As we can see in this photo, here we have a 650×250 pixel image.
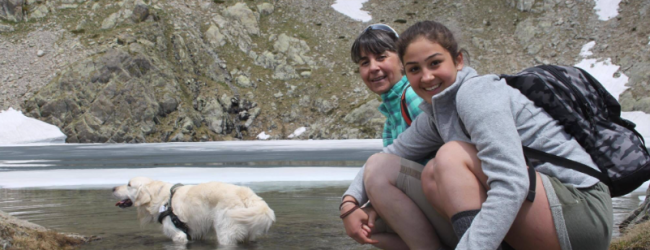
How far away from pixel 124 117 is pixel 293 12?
2409 centimetres

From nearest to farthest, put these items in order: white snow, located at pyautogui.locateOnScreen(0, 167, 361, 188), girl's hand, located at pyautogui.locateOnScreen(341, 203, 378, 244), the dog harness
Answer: girl's hand, located at pyautogui.locateOnScreen(341, 203, 378, 244) → the dog harness → white snow, located at pyautogui.locateOnScreen(0, 167, 361, 188)

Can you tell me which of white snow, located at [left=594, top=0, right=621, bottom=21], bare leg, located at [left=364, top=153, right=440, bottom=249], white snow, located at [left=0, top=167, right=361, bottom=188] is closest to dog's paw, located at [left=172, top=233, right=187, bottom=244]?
bare leg, located at [left=364, top=153, right=440, bottom=249]

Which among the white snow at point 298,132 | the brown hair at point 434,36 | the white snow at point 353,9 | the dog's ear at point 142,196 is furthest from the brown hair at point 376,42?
the white snow at point 353,9

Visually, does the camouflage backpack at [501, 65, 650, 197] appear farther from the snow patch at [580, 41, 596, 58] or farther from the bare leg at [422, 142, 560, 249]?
the snow patch at [580, 41, 596, 58]

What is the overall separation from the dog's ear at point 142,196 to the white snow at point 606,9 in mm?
50798

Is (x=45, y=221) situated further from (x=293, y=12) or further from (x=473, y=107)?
(x=293, y=12)

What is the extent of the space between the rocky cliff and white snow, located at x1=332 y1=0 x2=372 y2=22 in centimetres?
97

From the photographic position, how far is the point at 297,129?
4119 centimetres

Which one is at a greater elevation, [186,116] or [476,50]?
[476,50]

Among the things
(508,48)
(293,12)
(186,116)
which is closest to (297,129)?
(186,116)

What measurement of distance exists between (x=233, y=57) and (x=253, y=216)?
43648 millimetres

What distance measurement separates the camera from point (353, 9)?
2140 inches

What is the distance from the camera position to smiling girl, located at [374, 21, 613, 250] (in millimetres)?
1985

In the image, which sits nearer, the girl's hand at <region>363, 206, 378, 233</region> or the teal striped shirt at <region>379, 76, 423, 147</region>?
the girl's hand at <region>363, 206, 378, 233</region>
